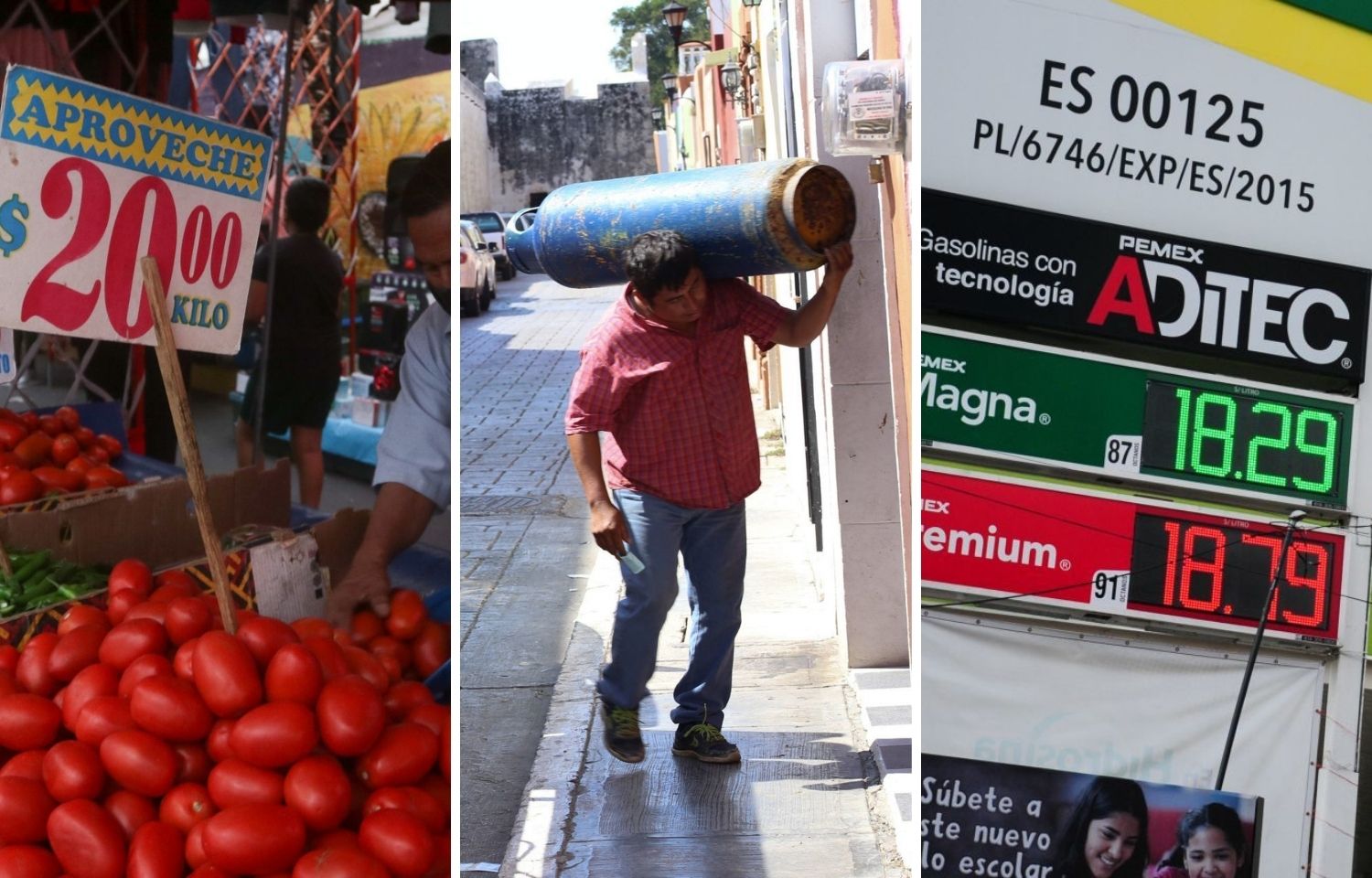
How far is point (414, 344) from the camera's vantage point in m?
3.03

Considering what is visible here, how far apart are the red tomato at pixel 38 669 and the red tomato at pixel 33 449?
1.71 m

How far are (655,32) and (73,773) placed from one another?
65.2ft

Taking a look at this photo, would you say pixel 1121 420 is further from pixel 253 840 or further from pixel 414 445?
pixel 253 840

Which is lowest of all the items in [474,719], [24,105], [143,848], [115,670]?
[474,719]

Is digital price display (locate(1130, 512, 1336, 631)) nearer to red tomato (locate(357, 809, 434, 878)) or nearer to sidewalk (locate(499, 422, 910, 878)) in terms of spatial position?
sidewalk (locate(499, 422, 910, 878))

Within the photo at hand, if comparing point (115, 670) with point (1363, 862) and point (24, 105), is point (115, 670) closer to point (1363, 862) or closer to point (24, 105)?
point (24, 105)

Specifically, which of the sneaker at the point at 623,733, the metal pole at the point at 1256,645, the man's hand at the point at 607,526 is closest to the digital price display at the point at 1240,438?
the metal pole at the point at 1256,645

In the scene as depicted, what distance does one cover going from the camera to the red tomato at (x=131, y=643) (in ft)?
8.04

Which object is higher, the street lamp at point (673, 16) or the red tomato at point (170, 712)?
the street lamp at point (673, 16)

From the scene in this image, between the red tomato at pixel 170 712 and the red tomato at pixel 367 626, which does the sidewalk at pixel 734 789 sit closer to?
the red tomato at pixel 367 626

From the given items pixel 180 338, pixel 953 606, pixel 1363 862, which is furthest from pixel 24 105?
pixel 1363 862

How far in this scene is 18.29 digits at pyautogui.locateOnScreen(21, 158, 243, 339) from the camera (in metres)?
2.85

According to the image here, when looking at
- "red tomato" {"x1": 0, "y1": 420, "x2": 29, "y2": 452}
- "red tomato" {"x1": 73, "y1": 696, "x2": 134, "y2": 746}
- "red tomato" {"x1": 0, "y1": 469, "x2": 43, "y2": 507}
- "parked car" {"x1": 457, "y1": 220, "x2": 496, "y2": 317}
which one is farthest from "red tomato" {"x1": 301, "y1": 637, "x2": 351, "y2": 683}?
"parked car" {"x1": 457, "y1": 220, "x2": 496, "y2": 317}

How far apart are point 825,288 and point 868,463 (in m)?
1.08
